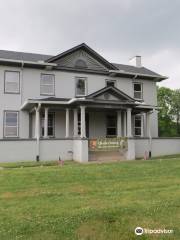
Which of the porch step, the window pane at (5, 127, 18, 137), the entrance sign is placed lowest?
the porch step

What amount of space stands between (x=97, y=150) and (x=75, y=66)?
7026 millimetres

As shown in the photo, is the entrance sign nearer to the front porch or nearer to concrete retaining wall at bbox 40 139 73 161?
the front porch

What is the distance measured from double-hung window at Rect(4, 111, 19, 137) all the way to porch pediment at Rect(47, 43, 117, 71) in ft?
15.6

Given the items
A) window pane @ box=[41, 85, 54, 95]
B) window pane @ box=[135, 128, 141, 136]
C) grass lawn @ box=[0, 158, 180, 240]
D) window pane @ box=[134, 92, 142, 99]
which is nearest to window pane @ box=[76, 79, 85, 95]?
window pane @ box=[41, 85, 54, 95]

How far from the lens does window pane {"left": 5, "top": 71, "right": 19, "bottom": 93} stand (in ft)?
66.5

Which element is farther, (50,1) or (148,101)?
(148,101)

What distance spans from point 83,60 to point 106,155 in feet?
25.4

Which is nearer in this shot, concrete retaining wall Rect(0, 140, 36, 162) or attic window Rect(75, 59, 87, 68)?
concrete retaining wall Rect(0, 140, 36, 162)

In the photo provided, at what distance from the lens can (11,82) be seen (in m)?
20.4

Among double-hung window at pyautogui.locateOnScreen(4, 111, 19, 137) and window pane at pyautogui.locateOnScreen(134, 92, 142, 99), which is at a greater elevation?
window pane at pyautogui.locateOnScreen(134, 92, 142, 99)

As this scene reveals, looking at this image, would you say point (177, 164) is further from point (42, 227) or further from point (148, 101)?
point (148, 101)

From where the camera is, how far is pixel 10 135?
66.6 feet

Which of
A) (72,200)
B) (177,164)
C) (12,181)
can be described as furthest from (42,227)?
(177,164)

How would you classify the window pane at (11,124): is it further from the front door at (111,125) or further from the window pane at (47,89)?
the front door at (111,125)
